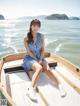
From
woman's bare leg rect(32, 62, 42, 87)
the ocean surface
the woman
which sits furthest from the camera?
the ocean surface

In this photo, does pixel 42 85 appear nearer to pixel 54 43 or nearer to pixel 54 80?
pixel 54 80

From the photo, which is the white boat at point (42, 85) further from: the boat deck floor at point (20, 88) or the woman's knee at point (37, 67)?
the woman's knee at point (37, 67)

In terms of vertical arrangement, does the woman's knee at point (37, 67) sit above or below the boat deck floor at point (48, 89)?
above

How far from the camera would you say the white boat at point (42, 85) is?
367cm

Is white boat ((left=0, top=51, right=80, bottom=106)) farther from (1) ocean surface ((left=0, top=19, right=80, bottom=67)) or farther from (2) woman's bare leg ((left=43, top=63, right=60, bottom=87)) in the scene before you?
(1) ocean surface ((left=0, top=19, right=80, bottom=67))

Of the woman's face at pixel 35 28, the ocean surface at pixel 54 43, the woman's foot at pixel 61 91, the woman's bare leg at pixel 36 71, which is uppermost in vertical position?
the woman's face at pixel 35 28

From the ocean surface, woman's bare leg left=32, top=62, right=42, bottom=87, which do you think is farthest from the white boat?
the ocean surface

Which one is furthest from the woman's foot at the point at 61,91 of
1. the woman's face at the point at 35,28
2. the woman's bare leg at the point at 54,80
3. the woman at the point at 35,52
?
the woman's face at the point at 35,28

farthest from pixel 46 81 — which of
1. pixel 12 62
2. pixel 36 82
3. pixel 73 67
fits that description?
pixel 12 62

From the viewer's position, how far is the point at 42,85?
168 inches

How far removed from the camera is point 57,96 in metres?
3.86

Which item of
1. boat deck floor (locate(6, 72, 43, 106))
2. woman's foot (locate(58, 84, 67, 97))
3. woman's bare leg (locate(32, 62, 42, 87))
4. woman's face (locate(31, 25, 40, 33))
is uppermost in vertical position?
woman's face (locate(31, 25, 40, 33))

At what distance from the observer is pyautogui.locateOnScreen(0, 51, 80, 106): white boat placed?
3.67 m

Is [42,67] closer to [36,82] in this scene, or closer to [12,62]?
[36,82]
